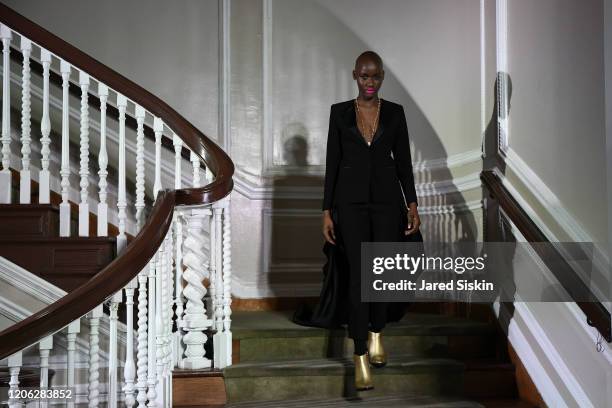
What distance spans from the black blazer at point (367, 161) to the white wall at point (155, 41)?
156 cm

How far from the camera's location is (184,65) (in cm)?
484

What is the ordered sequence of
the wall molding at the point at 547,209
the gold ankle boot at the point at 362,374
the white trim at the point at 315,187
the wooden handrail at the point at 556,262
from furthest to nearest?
the white trim at the point at 315,187
the gold ankle boot at the point at 362,374
the wall molding at the point at 547,209
the wooden handrail at the point at 556,262

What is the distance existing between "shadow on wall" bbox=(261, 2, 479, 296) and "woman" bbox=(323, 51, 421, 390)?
1.26 meters

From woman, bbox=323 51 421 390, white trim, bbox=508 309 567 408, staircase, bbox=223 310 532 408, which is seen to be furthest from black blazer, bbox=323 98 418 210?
white trim, bbox=508 309 567 408

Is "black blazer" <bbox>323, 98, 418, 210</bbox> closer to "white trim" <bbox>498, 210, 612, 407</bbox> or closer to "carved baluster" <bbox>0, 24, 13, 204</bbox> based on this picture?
"white trim" <bbox>498, 210, 612, 407</bbox>

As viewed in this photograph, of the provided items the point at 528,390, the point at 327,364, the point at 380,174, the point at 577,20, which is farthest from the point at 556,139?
the point at 327,364

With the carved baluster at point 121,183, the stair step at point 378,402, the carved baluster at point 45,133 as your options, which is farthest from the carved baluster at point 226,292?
the carved baluster at point 45,133

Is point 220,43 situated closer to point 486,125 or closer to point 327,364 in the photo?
point 486,125

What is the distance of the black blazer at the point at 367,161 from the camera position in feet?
11.1

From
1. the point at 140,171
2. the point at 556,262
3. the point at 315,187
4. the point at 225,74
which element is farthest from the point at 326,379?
the point at 225,74

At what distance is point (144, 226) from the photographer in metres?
2.69

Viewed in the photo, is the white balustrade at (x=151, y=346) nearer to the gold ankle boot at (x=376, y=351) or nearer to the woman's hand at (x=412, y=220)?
the gold ankle boot at (x=376, y=351)

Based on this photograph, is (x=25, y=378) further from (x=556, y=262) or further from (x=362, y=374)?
(x=556, y=262)

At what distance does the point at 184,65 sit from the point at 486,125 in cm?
198
